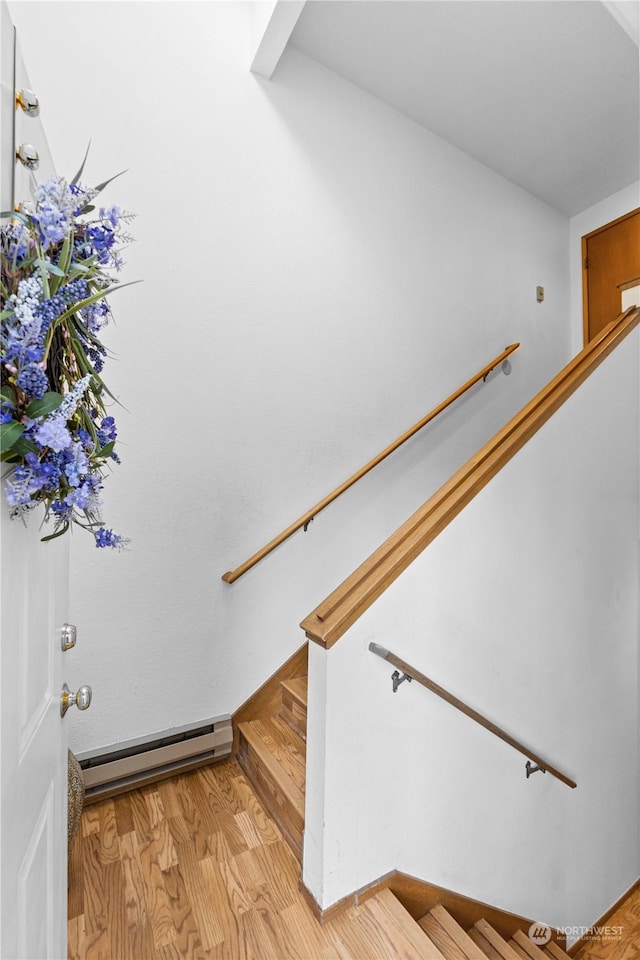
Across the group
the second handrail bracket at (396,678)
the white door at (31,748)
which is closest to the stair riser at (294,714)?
the second handrail bracket at (396,678)

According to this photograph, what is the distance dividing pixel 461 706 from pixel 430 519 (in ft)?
2.10

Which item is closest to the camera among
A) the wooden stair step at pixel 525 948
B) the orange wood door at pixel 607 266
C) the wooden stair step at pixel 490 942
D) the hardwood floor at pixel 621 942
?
the wooden stair step at pixel 490 942

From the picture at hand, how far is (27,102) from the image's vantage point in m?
0.75

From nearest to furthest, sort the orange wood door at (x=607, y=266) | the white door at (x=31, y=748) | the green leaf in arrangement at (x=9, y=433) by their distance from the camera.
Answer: the green leaf in arrangement at (x=9, y=433)
the white door at (x=31, y=748)
the orange wood door at (x=607, y=266)

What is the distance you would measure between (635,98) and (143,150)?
9.03 feet

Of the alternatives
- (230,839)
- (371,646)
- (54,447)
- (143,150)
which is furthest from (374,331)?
(230,839)

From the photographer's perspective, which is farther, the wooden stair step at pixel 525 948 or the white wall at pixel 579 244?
the white wall at pixel 579 244

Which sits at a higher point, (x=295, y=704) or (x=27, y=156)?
(x=27, y=156)

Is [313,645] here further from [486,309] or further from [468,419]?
[486,309]

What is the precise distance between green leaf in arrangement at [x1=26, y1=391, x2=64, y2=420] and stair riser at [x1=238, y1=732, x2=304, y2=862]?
1.58 meters

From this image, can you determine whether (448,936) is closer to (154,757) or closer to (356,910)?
(356,910)

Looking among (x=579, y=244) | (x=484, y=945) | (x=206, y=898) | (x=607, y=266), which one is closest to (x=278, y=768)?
(x=206, y=898)

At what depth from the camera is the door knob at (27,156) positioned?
2.39 feet

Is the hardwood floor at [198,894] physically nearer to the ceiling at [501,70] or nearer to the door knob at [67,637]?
the door knob at [67,637]
